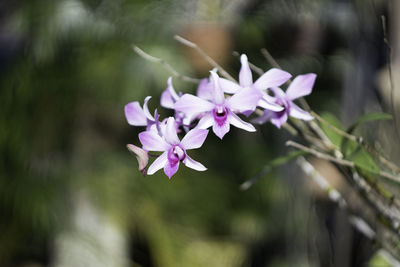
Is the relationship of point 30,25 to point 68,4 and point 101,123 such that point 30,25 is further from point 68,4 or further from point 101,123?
point 101,123

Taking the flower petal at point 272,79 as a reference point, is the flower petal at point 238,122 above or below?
below

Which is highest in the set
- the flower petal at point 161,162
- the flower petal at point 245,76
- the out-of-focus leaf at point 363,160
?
the flower petal at point 245,76

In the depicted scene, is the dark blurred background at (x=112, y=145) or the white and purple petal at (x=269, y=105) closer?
the white and purple petal at (x=269, y=105)

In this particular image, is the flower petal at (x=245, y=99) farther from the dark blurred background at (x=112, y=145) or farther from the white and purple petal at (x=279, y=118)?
the dark blurred background at (x=112, y=145)

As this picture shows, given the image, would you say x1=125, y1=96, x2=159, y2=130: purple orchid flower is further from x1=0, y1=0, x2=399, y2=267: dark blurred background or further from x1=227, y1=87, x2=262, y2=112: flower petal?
x1=0, y1=0, x2=399, y2=267: dark blurred background

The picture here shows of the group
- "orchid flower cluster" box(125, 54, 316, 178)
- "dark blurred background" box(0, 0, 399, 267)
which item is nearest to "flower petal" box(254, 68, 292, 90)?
"orchid flower cluster" box(125, 54, 316, 178)

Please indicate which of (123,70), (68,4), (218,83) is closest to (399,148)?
(218,83)

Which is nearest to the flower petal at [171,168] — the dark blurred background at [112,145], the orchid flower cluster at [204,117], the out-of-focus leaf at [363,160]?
the orchid flower cluster at [204,117]
